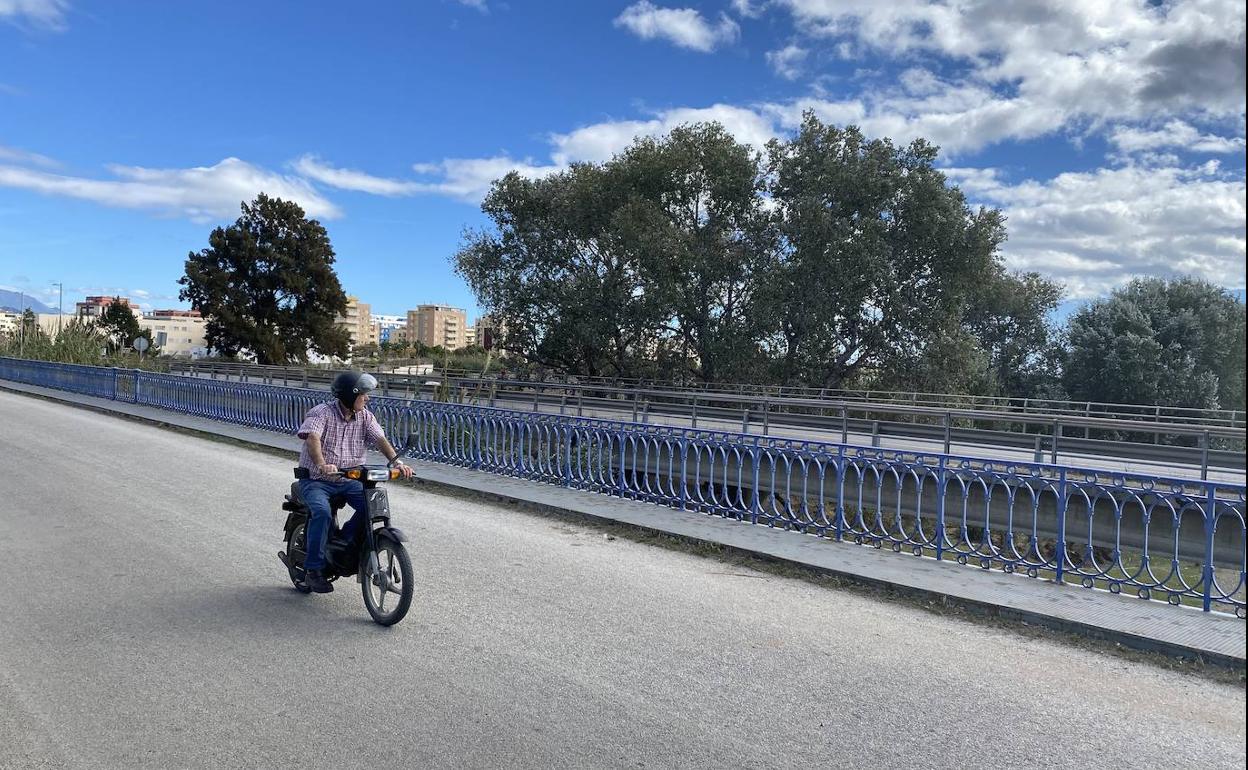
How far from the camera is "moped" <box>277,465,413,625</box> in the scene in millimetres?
5273

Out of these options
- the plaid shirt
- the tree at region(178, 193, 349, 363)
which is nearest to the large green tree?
the plaid shirt

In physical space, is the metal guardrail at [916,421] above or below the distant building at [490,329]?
below

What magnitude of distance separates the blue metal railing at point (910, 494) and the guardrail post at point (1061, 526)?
12 mm

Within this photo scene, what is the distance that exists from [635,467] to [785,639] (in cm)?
507

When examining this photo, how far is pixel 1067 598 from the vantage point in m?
6.41

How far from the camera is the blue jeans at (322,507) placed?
216 inches

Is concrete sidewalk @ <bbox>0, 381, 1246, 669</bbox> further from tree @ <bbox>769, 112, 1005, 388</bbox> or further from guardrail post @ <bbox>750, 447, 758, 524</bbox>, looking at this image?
tree @ <bbox>769, 112, 1005, 388</bbox>

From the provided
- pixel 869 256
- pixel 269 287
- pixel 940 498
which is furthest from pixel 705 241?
pixel 269 287

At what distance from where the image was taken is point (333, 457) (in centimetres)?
562

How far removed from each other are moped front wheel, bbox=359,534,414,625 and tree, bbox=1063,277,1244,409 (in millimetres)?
26460

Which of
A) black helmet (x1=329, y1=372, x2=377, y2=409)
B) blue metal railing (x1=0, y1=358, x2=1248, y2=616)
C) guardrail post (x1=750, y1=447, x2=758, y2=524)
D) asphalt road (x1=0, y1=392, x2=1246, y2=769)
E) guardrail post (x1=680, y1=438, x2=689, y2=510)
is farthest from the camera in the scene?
guardrail post (x1=680, y1=438, x2=689, y2=510)

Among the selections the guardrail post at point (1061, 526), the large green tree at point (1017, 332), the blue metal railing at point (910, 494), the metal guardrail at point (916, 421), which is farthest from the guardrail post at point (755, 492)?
the large green tree at point (1017, 332)

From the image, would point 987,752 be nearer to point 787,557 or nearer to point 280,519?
point 787,557

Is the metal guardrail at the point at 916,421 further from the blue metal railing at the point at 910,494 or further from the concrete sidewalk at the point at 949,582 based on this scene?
the concrete sidewalk at the point at 949,582
